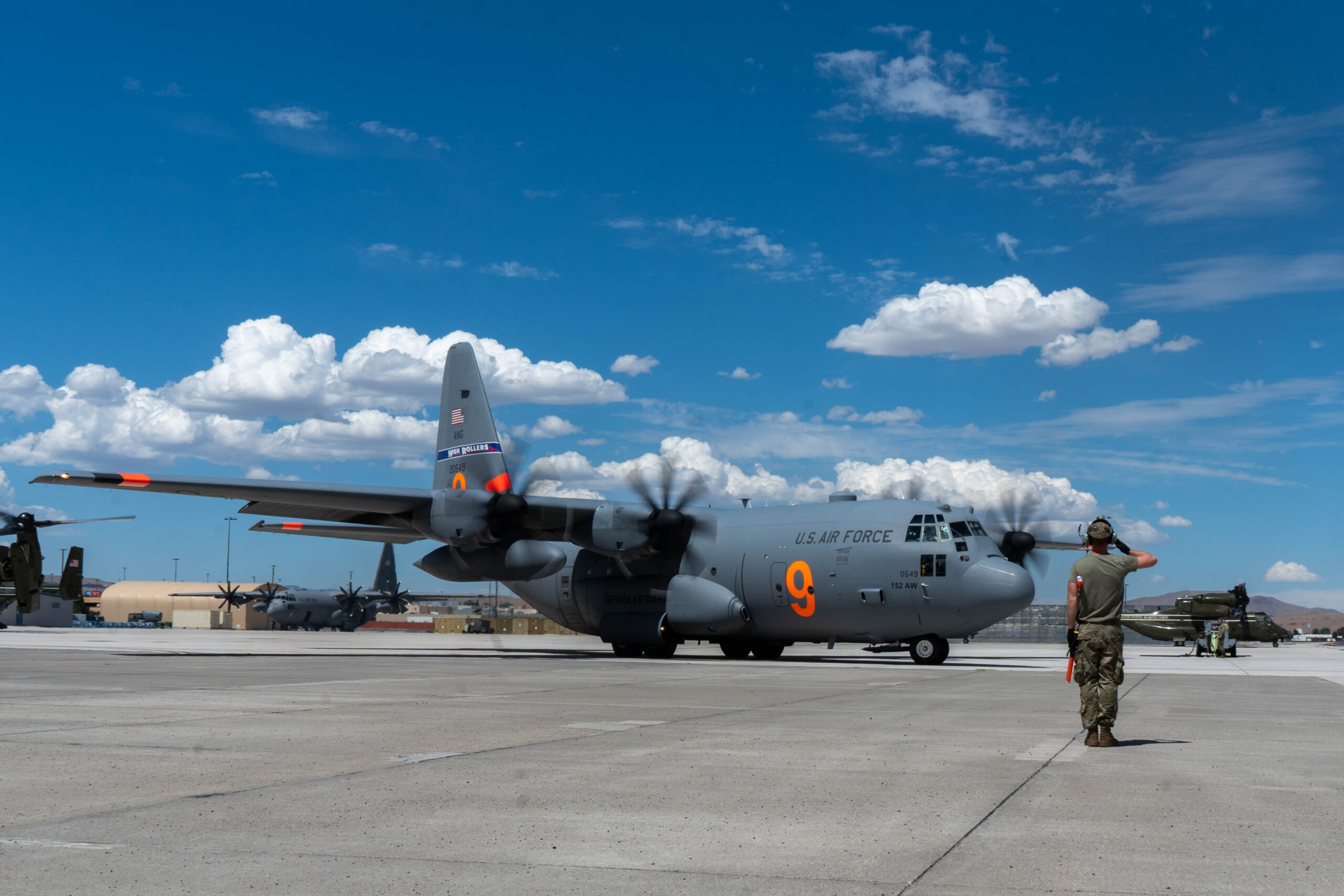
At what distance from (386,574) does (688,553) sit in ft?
249

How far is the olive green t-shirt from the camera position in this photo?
33.1 feet

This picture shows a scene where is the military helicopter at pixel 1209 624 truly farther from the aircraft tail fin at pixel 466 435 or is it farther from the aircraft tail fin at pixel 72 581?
the aircraft tail fin at pixel 72 581

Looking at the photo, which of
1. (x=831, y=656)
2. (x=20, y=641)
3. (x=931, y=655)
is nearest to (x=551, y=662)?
(x=931, y=655)

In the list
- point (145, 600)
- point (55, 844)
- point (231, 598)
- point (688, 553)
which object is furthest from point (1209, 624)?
point (145, 600)

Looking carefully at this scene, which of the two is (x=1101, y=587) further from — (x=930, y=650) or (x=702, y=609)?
(x=702, y=609)

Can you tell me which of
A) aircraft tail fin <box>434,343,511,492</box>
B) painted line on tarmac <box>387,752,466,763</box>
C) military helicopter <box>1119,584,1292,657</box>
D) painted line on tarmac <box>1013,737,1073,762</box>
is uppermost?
aircraft tail fin <box>434,343,511,492</box>

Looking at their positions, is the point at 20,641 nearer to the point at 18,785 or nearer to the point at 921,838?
the point at 18,785

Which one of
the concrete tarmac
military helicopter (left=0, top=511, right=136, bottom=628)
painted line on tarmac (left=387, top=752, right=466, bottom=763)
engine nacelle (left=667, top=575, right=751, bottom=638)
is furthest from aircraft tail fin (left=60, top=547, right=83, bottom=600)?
painted line on tarmac (left=387, top=752, right=466, bottom=763)

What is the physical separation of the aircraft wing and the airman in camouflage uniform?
22.3 meters

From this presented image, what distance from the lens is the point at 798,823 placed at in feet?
20.3

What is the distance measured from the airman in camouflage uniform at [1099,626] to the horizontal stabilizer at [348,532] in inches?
1040

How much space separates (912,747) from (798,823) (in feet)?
12.8

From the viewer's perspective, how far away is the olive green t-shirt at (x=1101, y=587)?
10078 millimetres

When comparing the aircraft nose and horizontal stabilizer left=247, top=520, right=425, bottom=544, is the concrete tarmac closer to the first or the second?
the aircraft nose
